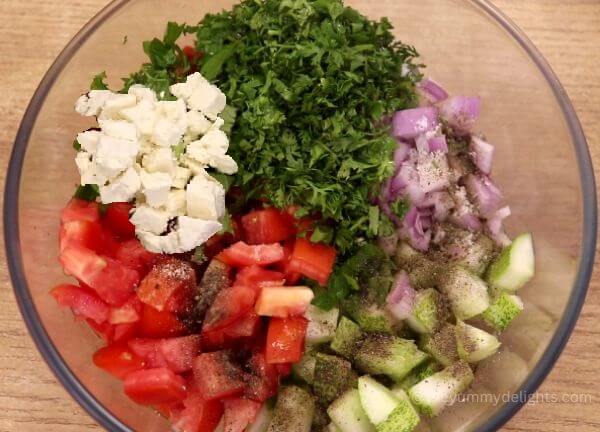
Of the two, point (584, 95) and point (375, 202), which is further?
point (584, 95)

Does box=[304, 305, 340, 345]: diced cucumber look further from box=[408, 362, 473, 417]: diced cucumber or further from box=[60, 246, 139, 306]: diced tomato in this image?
box=[60, 246, 139, 306]: diced tomato

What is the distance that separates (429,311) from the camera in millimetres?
1654

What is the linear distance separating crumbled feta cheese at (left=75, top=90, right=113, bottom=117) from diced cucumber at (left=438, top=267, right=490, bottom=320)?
1.02 m

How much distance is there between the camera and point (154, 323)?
1.61 meters

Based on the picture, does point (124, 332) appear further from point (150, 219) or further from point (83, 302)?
point (150, 219)

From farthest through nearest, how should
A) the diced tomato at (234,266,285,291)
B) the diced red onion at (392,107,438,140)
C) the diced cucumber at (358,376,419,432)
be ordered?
the diced red onion at (392,107,438,140) → the diced tomato at (234,266,285,291) → the diced cucumber at (358,376,419,432)

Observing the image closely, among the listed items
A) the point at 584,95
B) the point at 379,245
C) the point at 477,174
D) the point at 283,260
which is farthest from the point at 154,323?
the point at 584,95

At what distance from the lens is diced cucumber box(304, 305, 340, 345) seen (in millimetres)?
1654

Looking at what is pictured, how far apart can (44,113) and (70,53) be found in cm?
19

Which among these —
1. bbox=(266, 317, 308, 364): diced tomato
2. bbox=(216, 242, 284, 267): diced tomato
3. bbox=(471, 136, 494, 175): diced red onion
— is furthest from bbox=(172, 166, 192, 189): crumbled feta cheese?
bbox=(471, 136, 494, 175): diced red onion

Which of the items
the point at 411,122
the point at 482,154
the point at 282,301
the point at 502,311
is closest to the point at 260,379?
the point at 282,301

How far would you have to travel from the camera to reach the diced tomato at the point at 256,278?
5.33 ft

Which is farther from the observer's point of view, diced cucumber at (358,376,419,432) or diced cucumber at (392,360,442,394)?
diced cucumber at (392,360,442,394)

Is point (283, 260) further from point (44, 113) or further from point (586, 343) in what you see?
point (586, 343)
